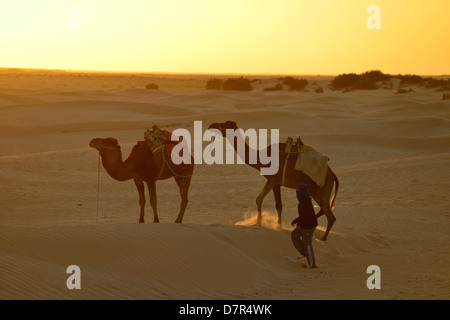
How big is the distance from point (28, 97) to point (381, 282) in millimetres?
47011

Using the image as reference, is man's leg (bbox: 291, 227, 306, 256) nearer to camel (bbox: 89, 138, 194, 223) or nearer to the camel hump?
camel (bbox: 89, 138, 194, 223)

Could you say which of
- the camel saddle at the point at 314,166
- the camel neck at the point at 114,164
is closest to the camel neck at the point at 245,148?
the camel saddle at the point at 314,166

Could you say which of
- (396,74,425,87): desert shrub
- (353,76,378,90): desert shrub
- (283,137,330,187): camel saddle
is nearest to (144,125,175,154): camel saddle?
(283,137,330,187): camel saddle

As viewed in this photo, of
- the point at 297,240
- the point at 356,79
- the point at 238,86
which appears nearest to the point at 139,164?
the point at 297,240

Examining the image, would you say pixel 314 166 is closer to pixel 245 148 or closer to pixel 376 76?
pixel 245 148

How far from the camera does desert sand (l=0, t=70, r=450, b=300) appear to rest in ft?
30.2

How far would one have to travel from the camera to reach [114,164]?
1238 cm

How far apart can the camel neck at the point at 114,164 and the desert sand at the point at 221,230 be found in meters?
1.22

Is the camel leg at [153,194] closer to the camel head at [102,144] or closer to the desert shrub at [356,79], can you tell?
the camel head at [102,144]

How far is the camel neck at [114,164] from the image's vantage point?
40.5 feet

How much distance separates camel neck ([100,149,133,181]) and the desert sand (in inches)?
48.1

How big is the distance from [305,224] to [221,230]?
154 cm
